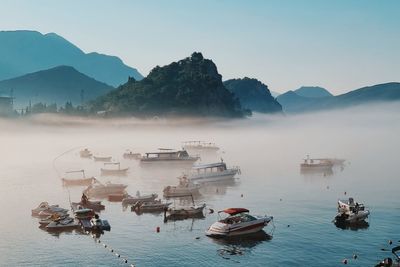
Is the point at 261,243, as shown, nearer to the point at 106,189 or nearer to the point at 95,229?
the point at 95,229

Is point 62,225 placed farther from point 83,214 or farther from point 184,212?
point 184,212

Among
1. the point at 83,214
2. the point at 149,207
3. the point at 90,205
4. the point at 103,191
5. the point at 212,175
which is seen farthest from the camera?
the point at 212,175

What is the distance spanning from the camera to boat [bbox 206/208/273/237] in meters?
75.1

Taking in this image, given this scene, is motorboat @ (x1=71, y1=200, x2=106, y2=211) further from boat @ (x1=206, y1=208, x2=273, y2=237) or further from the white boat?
boat @ (x1=206, y1=208, x2=273, y2=237)

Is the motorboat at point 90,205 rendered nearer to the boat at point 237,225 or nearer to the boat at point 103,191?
the boat at point 103,191

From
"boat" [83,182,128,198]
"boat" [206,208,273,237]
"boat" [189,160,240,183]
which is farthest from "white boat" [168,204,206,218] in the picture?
"boat" [189,160,240,183]

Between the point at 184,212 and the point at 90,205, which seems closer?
the point at 184,212

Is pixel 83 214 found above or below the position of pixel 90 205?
above

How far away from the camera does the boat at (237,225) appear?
75.1 m

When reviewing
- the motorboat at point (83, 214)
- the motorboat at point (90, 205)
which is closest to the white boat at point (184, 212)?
the motorboat at point (83, 214)

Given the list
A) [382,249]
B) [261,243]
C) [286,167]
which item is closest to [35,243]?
[261,243]

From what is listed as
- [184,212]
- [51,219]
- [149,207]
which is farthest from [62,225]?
[184,212]

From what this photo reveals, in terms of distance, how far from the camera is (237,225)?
75.9 meters

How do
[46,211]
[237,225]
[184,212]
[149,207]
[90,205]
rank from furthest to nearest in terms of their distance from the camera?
[90,205] → [149,207] → [184,212] → [46,211] → [237,225]
